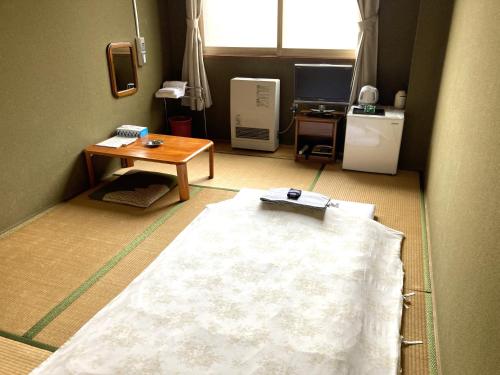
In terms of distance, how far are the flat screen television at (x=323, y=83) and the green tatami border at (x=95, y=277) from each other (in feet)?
6.53

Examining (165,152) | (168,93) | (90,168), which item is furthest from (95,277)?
(168,93)

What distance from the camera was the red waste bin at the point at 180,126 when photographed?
4957 mm

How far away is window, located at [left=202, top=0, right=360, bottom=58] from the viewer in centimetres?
438

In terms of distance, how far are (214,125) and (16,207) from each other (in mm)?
2720

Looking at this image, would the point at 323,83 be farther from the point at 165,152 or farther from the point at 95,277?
the point at 95,277

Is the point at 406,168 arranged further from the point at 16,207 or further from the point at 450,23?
the point at 16,207

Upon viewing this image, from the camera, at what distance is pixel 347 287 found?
2.13 meters

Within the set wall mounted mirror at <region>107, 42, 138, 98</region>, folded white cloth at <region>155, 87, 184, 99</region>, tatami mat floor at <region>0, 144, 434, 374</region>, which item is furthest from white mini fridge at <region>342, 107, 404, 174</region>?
wall mounted mirror at <region>107, 42, 138, 98</region>

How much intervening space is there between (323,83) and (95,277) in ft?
10.0

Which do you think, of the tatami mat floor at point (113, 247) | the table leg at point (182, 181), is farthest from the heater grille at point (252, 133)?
the table leg at point (182, 181)

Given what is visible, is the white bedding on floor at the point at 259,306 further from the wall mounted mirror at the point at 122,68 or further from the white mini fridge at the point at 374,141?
the wall mounted mirror at the point at 122,68

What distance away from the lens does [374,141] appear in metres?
4.04

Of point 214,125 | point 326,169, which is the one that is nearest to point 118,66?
point 214,125

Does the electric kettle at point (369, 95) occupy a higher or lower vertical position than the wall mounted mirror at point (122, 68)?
lower
